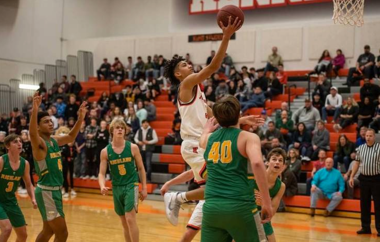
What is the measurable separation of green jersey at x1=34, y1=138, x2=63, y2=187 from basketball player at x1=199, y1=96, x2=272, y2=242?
102 inches

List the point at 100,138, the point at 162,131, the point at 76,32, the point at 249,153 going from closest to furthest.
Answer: the point at 249,153, the point at 100,138, the point at 162,131, the point at 76,32

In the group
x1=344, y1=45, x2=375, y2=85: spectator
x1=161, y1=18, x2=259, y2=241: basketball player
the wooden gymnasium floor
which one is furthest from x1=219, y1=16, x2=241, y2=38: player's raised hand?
x1=344, y1=45, x2=375, y2=85: spectator

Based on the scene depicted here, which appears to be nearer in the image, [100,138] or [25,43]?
[100,138]

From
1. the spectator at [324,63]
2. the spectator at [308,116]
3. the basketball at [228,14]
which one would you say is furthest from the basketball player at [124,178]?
the spectator at [324,63]

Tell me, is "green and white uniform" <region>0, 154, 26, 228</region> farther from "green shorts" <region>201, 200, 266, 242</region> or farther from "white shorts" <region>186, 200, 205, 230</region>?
"green shorts" <region>201, 200, 266, 242</region>

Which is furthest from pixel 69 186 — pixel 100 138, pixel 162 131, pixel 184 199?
pixel 184 199

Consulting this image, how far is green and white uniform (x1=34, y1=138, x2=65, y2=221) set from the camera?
20.9 ft

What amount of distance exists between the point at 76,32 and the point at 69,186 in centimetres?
1203

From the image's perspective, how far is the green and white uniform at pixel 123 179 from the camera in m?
7.31

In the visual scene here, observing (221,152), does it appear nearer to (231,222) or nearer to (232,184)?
(232,184)

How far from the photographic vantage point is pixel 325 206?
42.3 ft

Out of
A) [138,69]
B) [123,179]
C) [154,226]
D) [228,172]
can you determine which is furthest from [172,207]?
[138,69]

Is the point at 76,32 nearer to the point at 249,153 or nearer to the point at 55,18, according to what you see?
the point at 55,18

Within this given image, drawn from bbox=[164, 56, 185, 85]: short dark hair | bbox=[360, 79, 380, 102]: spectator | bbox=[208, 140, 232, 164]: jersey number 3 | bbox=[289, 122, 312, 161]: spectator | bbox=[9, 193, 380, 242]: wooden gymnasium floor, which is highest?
bbox=[164, 56, 185, 85]: short dark hair
